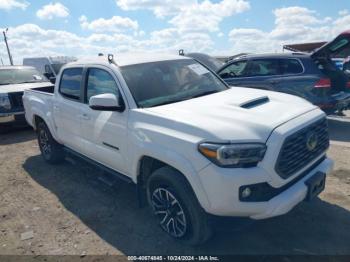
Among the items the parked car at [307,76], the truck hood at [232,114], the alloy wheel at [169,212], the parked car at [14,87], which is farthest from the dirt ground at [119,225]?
the parked car at [14,87]

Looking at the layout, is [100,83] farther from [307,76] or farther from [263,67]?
[263,67]

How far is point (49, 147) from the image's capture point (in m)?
5.98

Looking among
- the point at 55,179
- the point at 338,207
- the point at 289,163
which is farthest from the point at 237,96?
the point at 55,179

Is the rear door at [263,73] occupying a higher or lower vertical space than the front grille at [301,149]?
higher

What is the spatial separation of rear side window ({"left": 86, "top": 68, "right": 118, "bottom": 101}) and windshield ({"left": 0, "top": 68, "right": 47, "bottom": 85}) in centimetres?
649

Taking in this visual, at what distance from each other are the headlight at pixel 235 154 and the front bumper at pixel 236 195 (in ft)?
0.20

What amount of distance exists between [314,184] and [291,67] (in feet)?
16.4

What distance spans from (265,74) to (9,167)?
6101mm

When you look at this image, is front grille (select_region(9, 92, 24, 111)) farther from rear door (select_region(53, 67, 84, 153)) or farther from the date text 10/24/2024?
the date text 10/24/2024

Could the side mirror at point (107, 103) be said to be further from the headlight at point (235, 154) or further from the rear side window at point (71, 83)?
the headlight at point (235, 154)

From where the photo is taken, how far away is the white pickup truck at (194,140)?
273cm

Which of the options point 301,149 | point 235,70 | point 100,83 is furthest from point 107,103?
point 235,70

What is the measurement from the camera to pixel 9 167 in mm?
6324

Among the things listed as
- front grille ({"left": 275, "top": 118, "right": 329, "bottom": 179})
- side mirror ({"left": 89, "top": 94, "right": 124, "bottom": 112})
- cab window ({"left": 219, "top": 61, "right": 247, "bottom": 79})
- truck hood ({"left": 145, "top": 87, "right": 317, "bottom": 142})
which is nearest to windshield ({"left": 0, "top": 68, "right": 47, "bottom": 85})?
cab window ({"left": 219, "top": 61, "right": 247, "bottom": 79})
